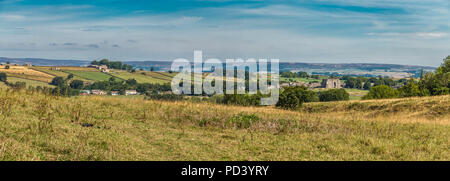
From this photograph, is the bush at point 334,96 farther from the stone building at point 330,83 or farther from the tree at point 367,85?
the tree at point 367,85

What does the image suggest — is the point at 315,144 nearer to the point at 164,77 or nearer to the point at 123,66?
the point at 164,77

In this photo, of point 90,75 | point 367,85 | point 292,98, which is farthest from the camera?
point 367,85

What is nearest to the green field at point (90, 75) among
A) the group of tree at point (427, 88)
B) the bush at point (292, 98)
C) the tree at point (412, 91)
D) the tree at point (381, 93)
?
the bush at point (292, 98)

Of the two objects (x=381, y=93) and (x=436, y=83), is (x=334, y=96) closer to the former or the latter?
(x=381, y=93)

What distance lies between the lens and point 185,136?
10977mm

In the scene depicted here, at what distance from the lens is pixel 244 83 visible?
70750mm

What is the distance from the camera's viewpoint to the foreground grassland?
321 inches

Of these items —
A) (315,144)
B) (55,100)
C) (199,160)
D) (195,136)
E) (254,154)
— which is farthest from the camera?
(55,100)

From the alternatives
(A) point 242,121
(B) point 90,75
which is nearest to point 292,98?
(A) point 242,121

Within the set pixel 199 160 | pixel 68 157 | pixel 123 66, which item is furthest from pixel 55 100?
pixel 123 66

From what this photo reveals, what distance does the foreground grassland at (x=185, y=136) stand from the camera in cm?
815

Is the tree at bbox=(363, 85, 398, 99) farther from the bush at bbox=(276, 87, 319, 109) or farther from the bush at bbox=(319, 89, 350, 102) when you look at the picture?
the bush at bbox=(276, 87, 319, 109)

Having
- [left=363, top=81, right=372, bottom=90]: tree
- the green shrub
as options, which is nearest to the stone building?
[left=363, top=81, right=372, bottom=90]: tree
